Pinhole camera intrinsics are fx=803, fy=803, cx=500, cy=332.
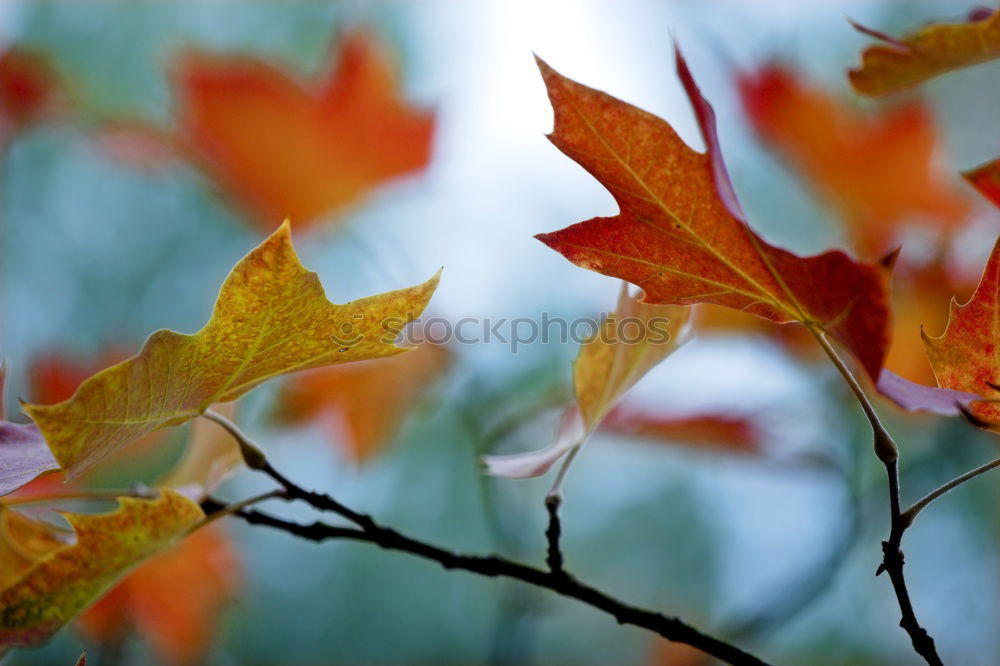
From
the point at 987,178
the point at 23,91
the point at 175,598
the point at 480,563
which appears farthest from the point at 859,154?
the point at 23,91

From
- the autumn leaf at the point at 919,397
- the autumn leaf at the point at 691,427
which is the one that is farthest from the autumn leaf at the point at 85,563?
the autumn leaf at the point at 691,427

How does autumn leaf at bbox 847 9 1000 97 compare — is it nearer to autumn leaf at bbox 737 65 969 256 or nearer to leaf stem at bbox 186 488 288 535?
leaf stem at bbox 186 488 288 535

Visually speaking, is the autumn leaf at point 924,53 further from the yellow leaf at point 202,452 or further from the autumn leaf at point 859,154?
the autumn leaf at point 859,154

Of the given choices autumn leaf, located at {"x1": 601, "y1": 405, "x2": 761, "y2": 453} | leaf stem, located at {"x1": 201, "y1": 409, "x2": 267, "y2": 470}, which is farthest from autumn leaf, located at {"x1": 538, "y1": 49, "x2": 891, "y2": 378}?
autumn leaf, located at {"x1": 601, "y1": 405, "x2": 761, "y2": 453}

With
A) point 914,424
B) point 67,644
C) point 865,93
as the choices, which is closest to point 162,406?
point 865,93

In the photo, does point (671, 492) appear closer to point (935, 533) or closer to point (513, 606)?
point (935, 533)
